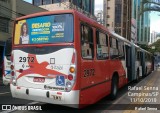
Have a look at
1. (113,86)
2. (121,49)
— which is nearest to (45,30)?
(113,86)

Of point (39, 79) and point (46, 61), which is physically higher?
point (46, 61)

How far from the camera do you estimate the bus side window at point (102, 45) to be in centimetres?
857

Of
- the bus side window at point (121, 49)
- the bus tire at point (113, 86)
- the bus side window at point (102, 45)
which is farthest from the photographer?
the bus side window at point (121, 49)

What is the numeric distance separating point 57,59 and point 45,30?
0.95m

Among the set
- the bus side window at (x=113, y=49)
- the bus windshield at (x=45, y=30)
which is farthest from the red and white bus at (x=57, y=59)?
the bus side window at (x=113, y=49)

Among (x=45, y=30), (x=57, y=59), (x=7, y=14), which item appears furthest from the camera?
(x=7, y=14)

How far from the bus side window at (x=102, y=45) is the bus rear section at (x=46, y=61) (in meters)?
1.64

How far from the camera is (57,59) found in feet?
23.5

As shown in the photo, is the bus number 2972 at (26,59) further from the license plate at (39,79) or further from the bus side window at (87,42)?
the bus side window at (87,42)

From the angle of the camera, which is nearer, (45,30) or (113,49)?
(45,30)

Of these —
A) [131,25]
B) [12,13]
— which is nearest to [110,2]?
[131,25]

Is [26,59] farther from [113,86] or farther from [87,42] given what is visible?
[113,86]

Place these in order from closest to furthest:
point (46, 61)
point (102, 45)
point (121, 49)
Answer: point (46, 61)
point (102, 45)
point (121, 49)

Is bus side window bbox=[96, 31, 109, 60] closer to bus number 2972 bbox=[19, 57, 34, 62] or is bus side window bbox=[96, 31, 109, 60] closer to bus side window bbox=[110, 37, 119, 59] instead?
bus side window bbox=[110, 37, 119, 59]
